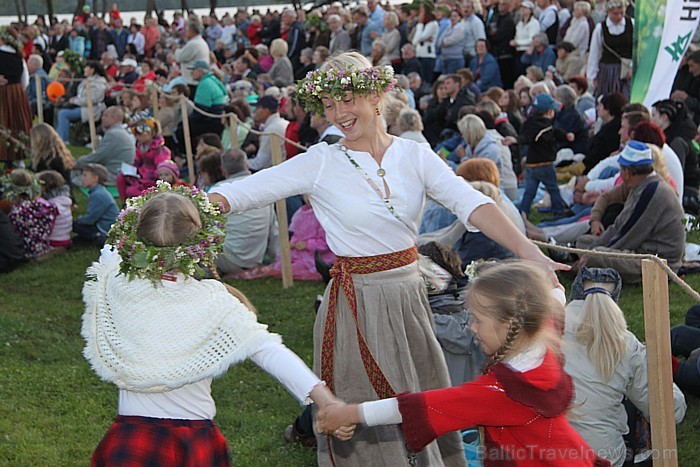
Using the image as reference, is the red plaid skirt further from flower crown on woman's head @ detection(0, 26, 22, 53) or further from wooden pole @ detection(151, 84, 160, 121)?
wooden pole @ detection(151, 84, 160, 121)

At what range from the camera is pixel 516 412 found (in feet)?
9.37

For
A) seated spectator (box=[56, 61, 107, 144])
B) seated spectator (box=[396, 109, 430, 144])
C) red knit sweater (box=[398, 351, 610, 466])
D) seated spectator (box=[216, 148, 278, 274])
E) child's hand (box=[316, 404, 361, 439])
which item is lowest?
seated spectator (box=[56, 61, 107, 144])

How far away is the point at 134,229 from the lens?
318 cm

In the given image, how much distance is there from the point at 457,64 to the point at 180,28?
12.8 metres

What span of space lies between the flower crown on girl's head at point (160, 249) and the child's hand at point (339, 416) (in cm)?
64

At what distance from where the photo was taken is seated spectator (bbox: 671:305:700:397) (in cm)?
530

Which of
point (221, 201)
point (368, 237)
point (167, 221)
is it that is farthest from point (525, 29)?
point (167, 221)

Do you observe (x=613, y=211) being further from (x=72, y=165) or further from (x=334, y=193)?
(x=72, y=165)

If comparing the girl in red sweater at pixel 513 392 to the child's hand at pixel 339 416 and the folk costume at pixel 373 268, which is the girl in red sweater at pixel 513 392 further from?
the folk costume at pixel 373 268

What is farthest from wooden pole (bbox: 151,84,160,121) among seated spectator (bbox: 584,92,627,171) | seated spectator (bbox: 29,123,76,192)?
seated spectator (bbox: 584,92,627,171)

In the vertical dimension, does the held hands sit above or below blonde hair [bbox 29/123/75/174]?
above

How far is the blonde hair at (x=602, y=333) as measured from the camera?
4.26 meters

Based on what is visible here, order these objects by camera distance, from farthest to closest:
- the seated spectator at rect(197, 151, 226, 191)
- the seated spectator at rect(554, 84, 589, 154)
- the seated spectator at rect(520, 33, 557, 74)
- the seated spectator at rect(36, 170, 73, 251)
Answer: the seated spectator at rect(520, 33, 557, 74) < the seated spectator at rect(554, 84, 589, 154) < the seated spectator at rect(36, 170, 73, 251) < the seated spectator at rect(197, 151, 226, 191)

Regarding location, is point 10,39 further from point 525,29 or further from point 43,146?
point 525,29
